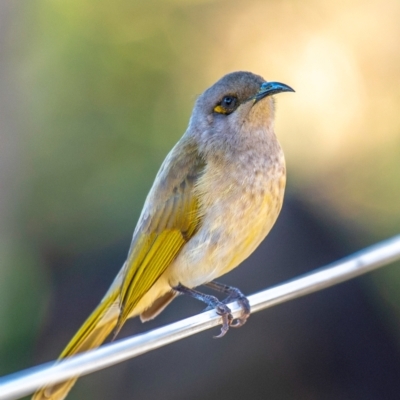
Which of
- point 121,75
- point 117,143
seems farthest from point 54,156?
point 121,75

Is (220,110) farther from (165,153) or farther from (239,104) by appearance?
(165,153)

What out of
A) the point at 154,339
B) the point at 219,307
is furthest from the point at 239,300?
the point at 154,339

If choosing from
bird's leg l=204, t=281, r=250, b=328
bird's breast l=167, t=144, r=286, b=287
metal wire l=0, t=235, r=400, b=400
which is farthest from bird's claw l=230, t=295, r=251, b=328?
metal wire l=0, t=235, r=400, b=400

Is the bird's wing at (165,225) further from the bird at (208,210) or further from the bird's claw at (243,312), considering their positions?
the bird's claw at (243,312)

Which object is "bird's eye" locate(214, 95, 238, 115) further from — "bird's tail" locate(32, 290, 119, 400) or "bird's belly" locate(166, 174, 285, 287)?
"bird's tail" locate(32, 290, 119, 400)

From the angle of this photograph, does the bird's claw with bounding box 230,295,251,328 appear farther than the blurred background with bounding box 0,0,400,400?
No

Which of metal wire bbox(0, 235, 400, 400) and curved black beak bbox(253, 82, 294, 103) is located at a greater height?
curved black beak bbox(253, 82, 294, 103)
